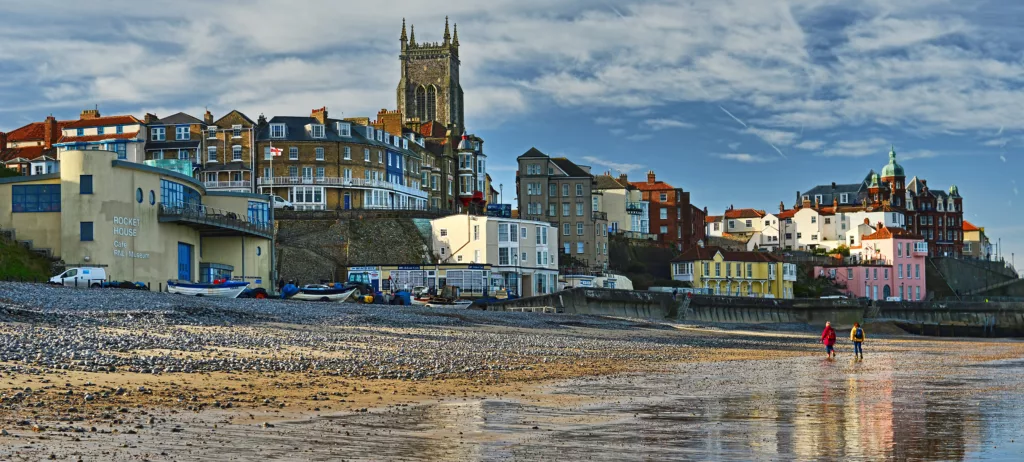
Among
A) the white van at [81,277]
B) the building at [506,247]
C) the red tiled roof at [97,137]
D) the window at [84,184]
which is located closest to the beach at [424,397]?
the white van at [81,277]

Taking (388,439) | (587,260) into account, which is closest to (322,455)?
(388,439)

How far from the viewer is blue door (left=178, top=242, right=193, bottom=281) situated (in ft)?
216

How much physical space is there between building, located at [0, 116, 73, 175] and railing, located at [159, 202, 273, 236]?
4118 centimetres

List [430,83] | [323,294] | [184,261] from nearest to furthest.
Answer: [323,294] < [184,261] < [430,83]

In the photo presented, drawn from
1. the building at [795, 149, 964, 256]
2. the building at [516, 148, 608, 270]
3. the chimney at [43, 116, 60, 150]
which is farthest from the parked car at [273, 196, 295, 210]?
the building at [795, 149, 964, 256]

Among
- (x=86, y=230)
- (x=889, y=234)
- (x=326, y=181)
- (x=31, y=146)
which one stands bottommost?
(x=86, y=230)

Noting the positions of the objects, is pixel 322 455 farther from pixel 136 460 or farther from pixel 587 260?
pixel 587 260

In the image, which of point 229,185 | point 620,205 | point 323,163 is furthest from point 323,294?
point 620,205

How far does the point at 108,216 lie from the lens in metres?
58.9

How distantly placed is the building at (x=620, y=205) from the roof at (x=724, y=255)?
409 inches

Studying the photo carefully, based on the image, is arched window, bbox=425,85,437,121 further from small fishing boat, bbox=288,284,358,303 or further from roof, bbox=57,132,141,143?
small fishing boat, bbox=288,284,358,303

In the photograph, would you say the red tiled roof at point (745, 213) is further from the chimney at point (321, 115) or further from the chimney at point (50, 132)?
the chimney at point (50, 132)

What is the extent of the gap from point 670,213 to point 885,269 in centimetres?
2608

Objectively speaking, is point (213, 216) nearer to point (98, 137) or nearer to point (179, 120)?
point (179, 120)
